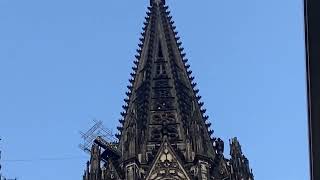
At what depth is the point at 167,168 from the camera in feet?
120

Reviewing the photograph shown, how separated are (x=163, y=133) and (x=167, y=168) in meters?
2.40

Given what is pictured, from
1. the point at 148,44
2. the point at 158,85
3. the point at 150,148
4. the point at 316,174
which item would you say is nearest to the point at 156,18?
the point at 148,44

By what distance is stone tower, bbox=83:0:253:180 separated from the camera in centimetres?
3669

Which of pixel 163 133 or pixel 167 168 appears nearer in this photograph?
pixel 167 168

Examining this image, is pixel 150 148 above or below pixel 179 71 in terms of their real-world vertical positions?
below

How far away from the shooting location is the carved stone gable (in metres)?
36.4

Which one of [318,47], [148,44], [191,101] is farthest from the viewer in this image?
[148,44]

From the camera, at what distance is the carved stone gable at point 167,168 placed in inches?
1432

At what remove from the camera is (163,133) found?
38750 mm

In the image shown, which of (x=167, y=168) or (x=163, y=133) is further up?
(x=163, y=133)

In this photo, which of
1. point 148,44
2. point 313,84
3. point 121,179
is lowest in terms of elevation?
point 313,84

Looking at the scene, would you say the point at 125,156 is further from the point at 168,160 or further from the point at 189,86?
the point at 189,86

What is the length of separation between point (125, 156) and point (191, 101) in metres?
5.88

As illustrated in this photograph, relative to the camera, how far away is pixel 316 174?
1523 centimetres
